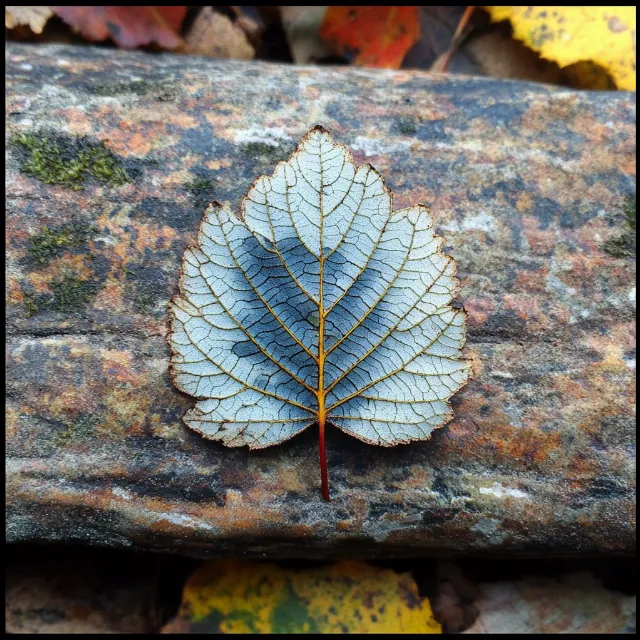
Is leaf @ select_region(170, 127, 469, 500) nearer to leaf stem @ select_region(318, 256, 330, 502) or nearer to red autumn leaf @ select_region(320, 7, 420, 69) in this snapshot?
leaf stem @ select_region(318, 256, 330, 502)

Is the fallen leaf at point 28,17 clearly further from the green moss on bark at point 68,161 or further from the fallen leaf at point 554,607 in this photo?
the fallen leaf at point 554,607

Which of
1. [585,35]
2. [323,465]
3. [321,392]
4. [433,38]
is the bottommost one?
[323,465]

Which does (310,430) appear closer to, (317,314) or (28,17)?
(317,314)

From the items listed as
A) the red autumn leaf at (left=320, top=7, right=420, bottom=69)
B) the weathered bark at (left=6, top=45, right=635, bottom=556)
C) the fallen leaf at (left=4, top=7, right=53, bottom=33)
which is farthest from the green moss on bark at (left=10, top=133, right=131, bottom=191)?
the red autumn leaf at (left=320, top=7, right=420, bottom=69)

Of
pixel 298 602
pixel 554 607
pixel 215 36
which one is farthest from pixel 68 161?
pixel 554 607

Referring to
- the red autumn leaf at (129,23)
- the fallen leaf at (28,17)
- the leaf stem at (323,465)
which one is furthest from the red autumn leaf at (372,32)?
the leaf stem at (323,465)

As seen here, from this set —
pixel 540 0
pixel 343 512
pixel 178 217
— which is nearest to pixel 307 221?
pixel 178 217
